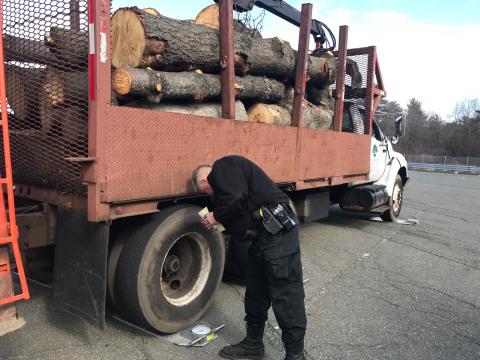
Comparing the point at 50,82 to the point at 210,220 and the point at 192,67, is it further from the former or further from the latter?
the point at 210,220

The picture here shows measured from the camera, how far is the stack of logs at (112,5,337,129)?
3.35 m

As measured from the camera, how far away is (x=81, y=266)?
296cm

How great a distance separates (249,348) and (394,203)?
6.43 m

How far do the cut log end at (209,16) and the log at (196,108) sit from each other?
2.93 feet

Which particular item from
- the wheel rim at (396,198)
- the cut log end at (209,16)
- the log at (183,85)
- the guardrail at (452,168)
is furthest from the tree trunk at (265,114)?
the guardrail at (452,168)

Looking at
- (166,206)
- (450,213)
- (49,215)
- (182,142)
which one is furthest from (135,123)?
(450,213)

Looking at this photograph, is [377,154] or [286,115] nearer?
[286,115]

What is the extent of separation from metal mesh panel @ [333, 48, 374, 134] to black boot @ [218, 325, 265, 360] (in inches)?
159

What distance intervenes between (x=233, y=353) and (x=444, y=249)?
188 inches

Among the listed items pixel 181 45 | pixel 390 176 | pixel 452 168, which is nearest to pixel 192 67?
pixel 181 45

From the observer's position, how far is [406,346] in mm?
3445

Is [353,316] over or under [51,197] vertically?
under

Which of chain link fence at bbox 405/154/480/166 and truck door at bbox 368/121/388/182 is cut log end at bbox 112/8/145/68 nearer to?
truck door at bbox 368/121/388/182

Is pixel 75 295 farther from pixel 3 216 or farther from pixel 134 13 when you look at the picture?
pixel 134 13
